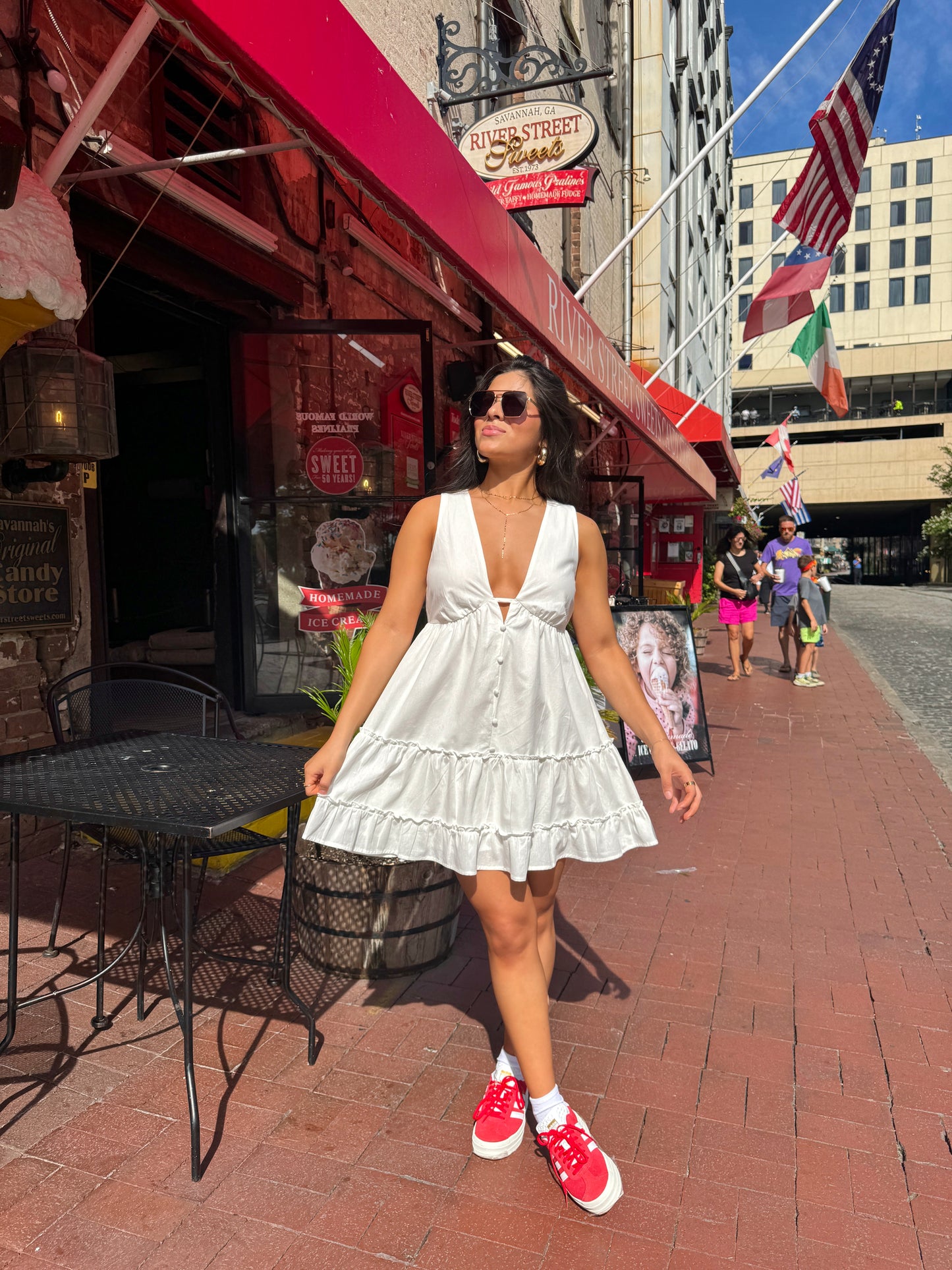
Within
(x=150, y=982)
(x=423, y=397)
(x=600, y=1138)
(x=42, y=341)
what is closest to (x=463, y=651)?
(x=600, y=1138)

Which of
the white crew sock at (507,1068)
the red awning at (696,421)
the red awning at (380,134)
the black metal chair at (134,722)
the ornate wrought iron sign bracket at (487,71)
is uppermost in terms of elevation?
the ornate wrought iron sign bracket at (487,71)

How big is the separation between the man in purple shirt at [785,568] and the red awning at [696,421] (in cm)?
254

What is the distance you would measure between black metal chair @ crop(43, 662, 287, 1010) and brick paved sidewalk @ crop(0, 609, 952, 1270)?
323mm

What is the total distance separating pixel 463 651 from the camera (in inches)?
84.7

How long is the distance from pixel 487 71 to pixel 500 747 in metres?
8.63

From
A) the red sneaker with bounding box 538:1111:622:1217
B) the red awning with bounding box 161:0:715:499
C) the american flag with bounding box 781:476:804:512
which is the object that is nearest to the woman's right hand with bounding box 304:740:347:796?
the red sneaker with bounding box 538:1111:622:1217

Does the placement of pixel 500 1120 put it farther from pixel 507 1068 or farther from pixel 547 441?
pixel 547 441

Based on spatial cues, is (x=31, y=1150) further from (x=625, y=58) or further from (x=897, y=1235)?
(x=625, y=58)

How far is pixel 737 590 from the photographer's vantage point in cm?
1073

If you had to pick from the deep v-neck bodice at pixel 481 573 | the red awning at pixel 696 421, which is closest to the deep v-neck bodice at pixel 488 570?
the deep v-neck bodice at pixel 481 573

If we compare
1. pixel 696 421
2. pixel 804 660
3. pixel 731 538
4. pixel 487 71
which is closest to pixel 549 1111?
pixel 804 660

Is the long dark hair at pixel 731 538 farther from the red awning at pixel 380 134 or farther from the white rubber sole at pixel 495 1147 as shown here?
the white rubber sole at pixel 495 1147

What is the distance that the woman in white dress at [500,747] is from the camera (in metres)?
2.11

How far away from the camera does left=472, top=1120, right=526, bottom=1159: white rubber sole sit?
2219mm
